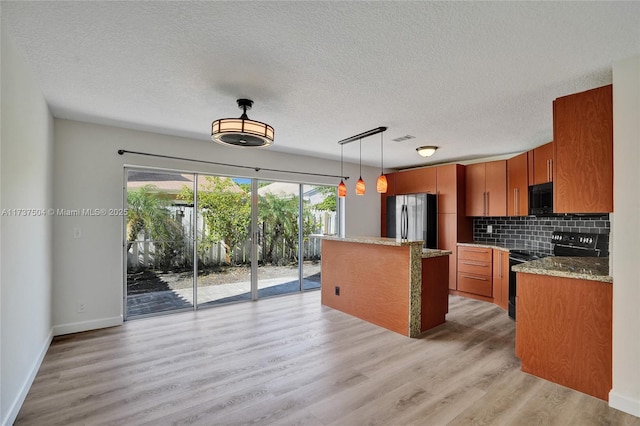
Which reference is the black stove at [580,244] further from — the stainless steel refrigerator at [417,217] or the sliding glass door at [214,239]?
the sliding glass door at [214,239]

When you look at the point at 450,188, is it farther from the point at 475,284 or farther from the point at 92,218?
the point at 92,218

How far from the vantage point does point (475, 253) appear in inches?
199

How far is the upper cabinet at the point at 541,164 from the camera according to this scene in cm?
395

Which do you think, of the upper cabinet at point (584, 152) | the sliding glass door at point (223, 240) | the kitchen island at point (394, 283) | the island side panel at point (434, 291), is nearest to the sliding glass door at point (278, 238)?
the sliding glass door at point (223, 240)

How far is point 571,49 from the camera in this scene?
2.00 metres

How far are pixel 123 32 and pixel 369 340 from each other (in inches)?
133

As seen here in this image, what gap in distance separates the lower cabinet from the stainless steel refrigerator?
1.85 feet

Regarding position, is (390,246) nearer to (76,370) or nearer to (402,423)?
(402,423)

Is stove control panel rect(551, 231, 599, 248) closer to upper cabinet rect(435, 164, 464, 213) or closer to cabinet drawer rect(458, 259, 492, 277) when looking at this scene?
cabinet drawer rect(458, 259, 492, 277)

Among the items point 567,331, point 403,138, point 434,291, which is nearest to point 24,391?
point 434,291

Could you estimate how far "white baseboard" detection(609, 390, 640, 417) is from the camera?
79.6 inches

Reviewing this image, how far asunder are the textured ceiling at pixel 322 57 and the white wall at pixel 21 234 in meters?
0.28

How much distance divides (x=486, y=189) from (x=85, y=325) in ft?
20.0

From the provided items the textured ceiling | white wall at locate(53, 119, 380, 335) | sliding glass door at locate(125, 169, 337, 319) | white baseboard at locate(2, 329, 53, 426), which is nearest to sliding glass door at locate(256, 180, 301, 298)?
sliding glass door at locate(125, 169, 337, 319)
